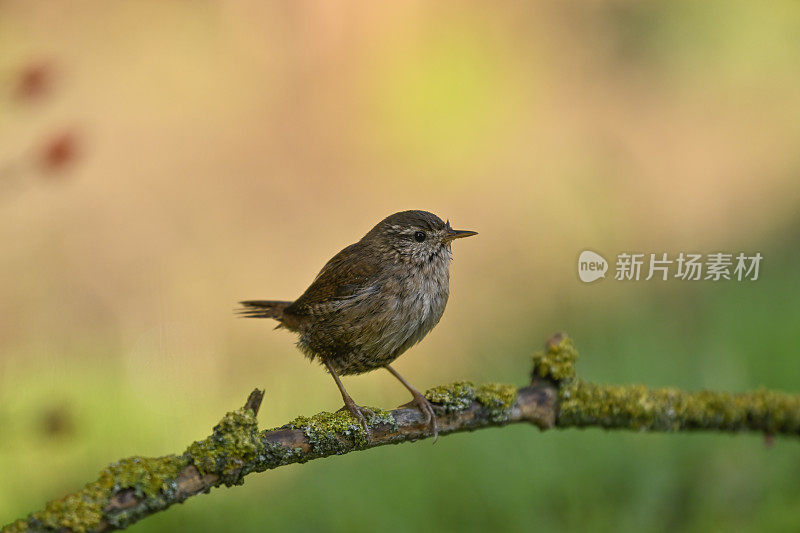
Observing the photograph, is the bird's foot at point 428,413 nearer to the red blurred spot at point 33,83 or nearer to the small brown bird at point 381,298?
the small brown bird at point 381,298

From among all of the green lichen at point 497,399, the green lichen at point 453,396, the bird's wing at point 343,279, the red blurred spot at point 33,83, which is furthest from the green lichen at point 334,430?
the red blurred spot at point 33,83

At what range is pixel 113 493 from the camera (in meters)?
2.11

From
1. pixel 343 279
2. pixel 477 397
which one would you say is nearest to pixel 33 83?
pixel 343 279

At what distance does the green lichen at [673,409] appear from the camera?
3004mm

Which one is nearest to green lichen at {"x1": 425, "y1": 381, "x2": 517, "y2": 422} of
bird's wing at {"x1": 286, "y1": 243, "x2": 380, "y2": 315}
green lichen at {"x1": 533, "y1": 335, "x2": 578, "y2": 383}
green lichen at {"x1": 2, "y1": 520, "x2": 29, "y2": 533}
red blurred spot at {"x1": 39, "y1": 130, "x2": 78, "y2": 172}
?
green lichen at {"x1": 533, "y1": 335, "x2": 578, "y2": 383}

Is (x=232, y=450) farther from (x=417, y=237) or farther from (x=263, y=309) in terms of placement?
(x=263, y=309)

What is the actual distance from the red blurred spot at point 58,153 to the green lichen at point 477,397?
5.54 ft

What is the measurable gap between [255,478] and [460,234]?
1.96 metres

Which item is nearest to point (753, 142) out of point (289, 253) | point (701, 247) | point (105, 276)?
point (701, 247)

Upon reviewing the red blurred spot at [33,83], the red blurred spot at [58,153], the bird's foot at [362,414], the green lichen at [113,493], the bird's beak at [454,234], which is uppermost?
the red blurred spot at [33,83]

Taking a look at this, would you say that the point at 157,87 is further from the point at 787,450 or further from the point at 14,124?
the point at 787,450

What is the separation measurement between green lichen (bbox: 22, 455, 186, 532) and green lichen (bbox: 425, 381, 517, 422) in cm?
100

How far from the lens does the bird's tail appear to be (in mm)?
3579

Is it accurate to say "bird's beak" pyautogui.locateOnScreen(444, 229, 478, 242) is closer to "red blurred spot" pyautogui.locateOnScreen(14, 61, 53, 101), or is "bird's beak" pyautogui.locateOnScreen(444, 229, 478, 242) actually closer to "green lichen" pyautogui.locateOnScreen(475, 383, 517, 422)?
"green lichen" pyautogui.locateOnScreen(475, 383, 517, 422)
